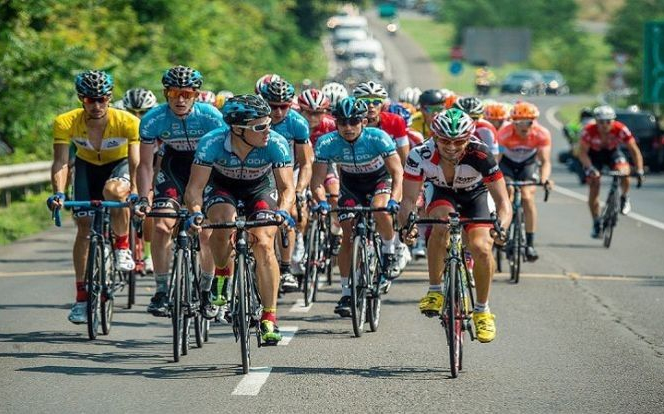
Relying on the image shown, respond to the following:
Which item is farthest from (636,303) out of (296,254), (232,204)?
(232,204)

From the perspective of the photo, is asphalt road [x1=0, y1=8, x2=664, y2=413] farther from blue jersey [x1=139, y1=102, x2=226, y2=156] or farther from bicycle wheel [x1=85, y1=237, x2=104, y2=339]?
blue jersey [x1=139, y1=102, x2=226, y2=156]

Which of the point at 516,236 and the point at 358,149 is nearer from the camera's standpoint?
the point at 358,149

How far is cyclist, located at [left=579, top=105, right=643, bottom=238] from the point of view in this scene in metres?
20.3

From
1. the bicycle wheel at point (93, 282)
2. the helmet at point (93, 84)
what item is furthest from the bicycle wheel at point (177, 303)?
the helmet at point (93, 84)

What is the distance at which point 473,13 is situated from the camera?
12294 cm

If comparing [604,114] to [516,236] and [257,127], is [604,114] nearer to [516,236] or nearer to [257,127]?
[516,236]

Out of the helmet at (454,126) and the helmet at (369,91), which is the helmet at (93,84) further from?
the helmet at (369,91)

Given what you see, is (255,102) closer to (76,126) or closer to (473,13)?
(76,126)

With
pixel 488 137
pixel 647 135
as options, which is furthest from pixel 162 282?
pixel 647 135

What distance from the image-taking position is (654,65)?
119ft

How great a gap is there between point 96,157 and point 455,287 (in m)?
3.98

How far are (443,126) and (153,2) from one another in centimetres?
2898

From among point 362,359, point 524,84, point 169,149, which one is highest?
point 524,84

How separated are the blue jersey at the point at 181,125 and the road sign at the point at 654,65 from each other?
24859 mm
